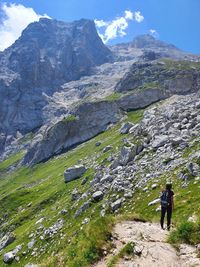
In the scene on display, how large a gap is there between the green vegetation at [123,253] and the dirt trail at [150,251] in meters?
0.17

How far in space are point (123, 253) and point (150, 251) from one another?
4.23ft

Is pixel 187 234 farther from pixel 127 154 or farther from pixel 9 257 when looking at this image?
pixel 9 257

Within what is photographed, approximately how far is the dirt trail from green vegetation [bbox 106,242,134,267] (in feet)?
0.57

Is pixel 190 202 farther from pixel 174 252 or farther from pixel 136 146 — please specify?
pixel 136 146

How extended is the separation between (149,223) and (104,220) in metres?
5.23

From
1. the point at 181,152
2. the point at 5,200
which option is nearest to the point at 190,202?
the point at 181,152

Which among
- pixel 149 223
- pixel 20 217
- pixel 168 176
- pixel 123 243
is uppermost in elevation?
pixel 123 243

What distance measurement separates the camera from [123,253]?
1706 centimetres

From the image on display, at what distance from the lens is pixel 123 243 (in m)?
18.4

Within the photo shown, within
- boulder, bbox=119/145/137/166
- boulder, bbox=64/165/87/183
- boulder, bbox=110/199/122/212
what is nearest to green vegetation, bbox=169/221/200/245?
boulder, bbox=110/199/122/212

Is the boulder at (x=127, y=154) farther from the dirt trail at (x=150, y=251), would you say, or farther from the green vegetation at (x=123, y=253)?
the green vegetation at (x=123, y=253)

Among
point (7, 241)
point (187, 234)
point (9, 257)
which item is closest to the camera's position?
point (187, 234)

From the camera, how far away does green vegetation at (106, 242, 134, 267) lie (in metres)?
16.5

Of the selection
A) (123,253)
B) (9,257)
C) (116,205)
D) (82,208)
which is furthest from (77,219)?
(123,253)
